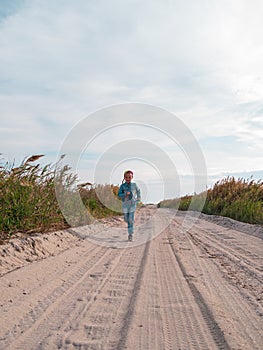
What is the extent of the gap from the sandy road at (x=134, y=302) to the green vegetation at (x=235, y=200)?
711 centimetres

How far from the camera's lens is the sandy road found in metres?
3.11

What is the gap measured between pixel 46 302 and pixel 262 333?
2.17 meters

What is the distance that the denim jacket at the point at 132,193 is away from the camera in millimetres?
10328

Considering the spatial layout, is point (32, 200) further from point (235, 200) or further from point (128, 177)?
point (235, 200)

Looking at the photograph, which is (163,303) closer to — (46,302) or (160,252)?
(46,302)

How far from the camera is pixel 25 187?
318 inches

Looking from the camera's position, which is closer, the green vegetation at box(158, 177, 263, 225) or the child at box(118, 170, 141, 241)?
the child at box(118, 170, 141, 241)

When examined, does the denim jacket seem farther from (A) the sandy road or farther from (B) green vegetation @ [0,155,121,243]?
(A) the sandy road

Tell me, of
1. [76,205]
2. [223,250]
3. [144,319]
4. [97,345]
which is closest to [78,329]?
[97,345]

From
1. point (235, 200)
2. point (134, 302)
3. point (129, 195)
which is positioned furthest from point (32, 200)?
point (235, 200)

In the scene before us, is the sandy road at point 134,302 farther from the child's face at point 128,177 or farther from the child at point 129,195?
the child's face at point 128,177

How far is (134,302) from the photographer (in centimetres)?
→ 408

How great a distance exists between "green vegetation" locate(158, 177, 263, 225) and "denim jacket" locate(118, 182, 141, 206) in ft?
14.4

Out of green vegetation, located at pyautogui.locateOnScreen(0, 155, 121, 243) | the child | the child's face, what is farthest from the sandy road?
the child's face
